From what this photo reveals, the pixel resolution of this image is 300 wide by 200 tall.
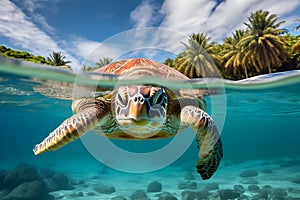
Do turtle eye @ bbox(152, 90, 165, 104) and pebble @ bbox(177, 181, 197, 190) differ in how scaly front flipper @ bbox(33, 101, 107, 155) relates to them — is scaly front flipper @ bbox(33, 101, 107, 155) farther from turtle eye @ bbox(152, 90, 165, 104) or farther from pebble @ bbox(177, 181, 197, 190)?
pebble @ bbox(177, 181, 197, 190)

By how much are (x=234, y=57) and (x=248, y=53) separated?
9.53ft

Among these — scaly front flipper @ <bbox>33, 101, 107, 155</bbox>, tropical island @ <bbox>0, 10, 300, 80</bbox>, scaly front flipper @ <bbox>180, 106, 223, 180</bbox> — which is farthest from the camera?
tropical island @ <bbox>0, 10, 300, 80</bbox>

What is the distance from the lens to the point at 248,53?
3425cm

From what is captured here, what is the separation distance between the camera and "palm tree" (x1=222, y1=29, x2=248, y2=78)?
35531mm

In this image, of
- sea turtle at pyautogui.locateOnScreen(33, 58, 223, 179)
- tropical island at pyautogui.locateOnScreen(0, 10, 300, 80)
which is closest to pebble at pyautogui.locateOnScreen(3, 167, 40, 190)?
sea turtle at pyautogui.locateOnScreen(33, 58, 223, 179)

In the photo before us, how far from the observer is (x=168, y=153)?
6.11 metres

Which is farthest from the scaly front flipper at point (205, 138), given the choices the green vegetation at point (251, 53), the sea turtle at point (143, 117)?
the green vegetation at point (251, 53)

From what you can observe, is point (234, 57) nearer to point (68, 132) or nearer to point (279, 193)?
point (279, 193)

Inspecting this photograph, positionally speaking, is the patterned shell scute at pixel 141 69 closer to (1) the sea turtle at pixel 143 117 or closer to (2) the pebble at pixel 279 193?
(1) the sea turtle at pixel 143 117

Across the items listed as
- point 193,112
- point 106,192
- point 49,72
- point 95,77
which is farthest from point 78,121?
point 106,192

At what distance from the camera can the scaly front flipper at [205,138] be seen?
4.07 metres

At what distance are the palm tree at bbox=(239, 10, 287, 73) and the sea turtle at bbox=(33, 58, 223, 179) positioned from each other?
3128 centimetres

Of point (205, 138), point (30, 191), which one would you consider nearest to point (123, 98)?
point (205, 138)

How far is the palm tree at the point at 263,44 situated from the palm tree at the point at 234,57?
918mm
